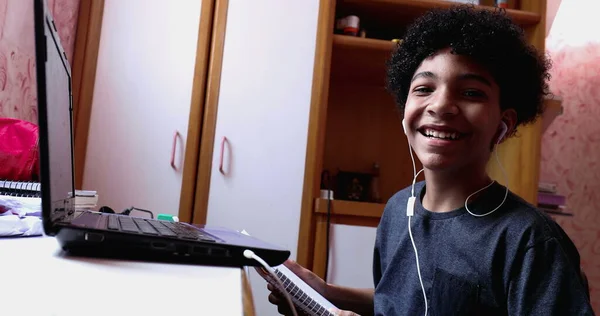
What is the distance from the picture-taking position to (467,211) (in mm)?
811

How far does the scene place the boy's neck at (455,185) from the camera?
33.7 inches

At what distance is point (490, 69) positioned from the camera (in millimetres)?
869

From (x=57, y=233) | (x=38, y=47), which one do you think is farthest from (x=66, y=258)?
(x=38, y=47)

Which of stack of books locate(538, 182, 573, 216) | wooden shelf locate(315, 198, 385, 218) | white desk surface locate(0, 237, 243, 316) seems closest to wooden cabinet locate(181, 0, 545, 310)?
wooden shelf locate(315, 198, 385, 218)

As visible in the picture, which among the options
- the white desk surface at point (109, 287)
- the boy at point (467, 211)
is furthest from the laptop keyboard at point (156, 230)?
the boy at point (467, 211)

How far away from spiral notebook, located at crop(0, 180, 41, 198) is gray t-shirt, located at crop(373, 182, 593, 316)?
723mm

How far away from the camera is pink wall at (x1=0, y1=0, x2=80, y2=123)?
1.30 meters

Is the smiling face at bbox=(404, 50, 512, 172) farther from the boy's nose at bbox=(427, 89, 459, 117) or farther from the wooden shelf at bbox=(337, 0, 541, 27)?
the wooden shelf at bbox=(337, 0, 541, 27)

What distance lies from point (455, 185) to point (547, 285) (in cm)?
26

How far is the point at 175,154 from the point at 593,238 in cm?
189

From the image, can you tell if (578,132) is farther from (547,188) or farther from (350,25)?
(350,25)

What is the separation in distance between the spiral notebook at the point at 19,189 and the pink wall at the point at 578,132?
6.74 ft

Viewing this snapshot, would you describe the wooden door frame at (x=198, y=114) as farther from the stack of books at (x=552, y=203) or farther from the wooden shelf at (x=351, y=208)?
the stack of books at (x=552, y=203)

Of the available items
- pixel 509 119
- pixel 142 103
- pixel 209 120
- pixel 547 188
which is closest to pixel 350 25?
pixel 209 120
